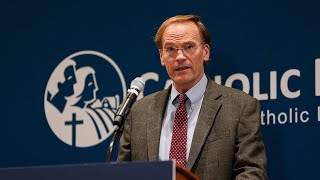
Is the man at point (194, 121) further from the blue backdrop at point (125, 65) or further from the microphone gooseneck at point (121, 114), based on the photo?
the microphone gooseneck at point (121, 114)

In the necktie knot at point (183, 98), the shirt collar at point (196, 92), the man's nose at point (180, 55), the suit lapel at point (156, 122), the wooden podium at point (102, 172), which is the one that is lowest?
the wooden podium at point (102, 172)

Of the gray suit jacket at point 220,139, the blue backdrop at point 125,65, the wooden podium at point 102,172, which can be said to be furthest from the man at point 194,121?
the wooden podium at point 102,172

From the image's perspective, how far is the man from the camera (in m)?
3.22

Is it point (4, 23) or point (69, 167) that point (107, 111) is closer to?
point (4, 23)

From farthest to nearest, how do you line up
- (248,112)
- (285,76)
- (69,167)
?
1. (285,76)
2. (248,112)
3. (69,167)

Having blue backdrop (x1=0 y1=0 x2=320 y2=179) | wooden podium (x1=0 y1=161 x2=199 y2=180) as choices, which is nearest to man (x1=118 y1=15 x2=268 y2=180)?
blue backdrop (x1=0 y1=0 x2=320 y2=179)

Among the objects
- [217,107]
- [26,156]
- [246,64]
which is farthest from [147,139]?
[26,156]

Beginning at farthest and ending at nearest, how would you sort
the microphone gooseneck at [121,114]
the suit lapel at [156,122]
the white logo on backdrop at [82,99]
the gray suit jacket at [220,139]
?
the white logo on backdrop at [82,99] < the suit lapel at [156,122] < the gray suit jacket at [220,139] < the microphone gooseneck at [121,114]

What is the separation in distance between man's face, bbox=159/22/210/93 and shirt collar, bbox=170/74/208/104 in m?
0.02

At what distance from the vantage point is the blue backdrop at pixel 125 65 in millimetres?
3486

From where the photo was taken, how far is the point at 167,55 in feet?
11.3

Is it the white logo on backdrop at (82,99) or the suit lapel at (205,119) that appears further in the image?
the white logo on backdrop at (82,99)

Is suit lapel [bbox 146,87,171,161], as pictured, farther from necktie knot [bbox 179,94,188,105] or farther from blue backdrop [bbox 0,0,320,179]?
blue backdrop [bbox 0,0,320,179]

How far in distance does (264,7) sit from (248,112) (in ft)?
2.03
